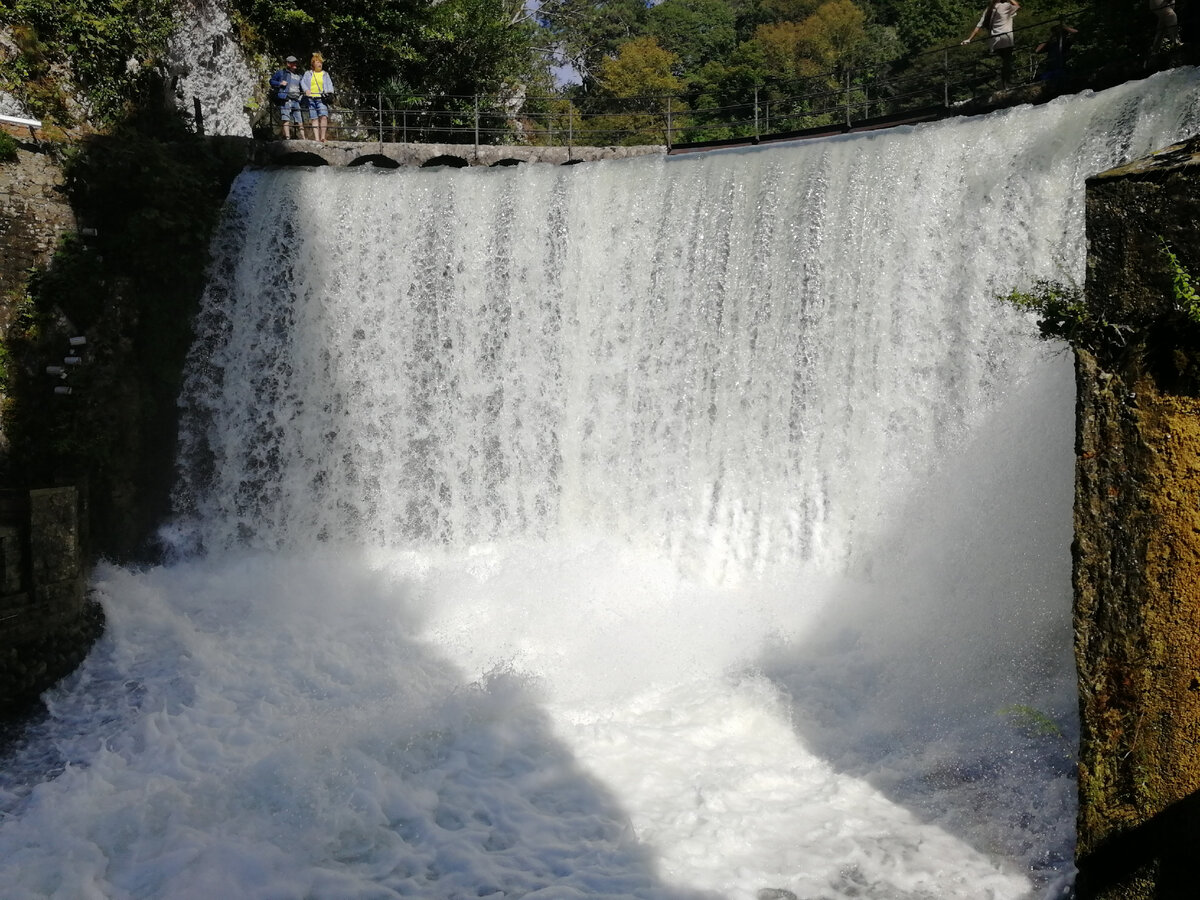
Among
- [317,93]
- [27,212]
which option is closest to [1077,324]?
[27,212]

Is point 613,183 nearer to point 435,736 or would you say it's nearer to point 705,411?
point 705,411

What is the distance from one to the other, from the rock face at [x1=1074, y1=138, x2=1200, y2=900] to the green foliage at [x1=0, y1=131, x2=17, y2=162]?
9.94 meters

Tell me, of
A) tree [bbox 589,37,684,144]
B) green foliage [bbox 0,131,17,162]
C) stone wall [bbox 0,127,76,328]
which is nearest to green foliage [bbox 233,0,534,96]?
stone wall [bbox 0,127,76,328]

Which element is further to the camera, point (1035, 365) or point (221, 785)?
point (1035, 365)

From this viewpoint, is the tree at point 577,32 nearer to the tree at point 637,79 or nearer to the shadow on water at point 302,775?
the tree at point 637,79

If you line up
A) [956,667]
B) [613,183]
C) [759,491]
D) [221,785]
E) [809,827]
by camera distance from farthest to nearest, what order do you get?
[613,183] < [759,491] < [956,667] < [221,785] < [809,827]

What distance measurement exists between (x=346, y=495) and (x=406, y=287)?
233cm

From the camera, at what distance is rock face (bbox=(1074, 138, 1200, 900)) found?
11.8 feet

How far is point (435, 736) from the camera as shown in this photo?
7.25 metres

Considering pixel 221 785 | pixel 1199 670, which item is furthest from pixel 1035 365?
pixel 221 785

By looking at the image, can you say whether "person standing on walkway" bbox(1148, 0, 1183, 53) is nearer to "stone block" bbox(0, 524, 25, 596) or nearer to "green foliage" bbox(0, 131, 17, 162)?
"green foliage" bbox(0, 131, 17, 162)

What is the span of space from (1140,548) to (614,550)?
6.53 metres

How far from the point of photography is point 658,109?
2497 cm

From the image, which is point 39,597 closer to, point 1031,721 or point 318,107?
point 318,107
